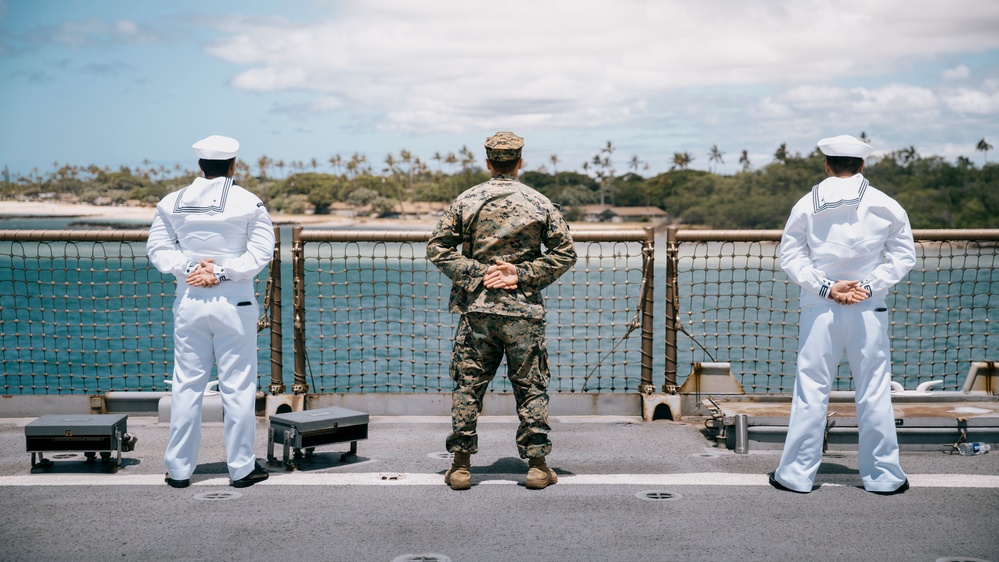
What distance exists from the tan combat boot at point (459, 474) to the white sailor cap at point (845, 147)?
2480 millimetres

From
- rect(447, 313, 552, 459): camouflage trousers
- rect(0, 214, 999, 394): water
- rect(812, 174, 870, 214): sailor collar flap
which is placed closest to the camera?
rect(812, 174, 870, 214): sailor collar flap

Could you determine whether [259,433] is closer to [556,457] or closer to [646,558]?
[556,457]

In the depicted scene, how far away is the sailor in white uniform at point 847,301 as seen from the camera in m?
4.88

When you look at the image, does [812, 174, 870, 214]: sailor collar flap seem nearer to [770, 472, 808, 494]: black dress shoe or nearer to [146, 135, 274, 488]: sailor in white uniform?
[770, 472, 808, 494]: black dress shoe

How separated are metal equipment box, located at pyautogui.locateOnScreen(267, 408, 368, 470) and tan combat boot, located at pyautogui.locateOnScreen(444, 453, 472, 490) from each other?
811mm

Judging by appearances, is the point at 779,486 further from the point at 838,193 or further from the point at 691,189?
the point at 691,189

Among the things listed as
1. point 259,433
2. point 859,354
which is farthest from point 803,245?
point 259,433

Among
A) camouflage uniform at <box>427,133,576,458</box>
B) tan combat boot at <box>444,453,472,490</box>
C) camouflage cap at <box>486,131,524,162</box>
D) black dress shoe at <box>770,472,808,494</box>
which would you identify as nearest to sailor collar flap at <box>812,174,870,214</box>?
camouflage uniform at <box>427,133,576,458</box>

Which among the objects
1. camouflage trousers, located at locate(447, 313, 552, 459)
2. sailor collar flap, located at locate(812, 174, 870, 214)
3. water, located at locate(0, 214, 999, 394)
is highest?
sailor collar flap, located at locate(812, 174, 870, 214)

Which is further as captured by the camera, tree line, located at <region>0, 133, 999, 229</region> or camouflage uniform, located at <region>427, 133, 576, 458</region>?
tree line, located at <region>0, 133, 999, 229</region>

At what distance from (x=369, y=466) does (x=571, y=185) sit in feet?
589

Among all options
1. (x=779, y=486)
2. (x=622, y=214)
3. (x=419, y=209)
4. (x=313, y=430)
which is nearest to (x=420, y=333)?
(x=313, y=430)

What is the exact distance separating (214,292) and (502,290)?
5.01ft

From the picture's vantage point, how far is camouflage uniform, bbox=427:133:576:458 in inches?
196
